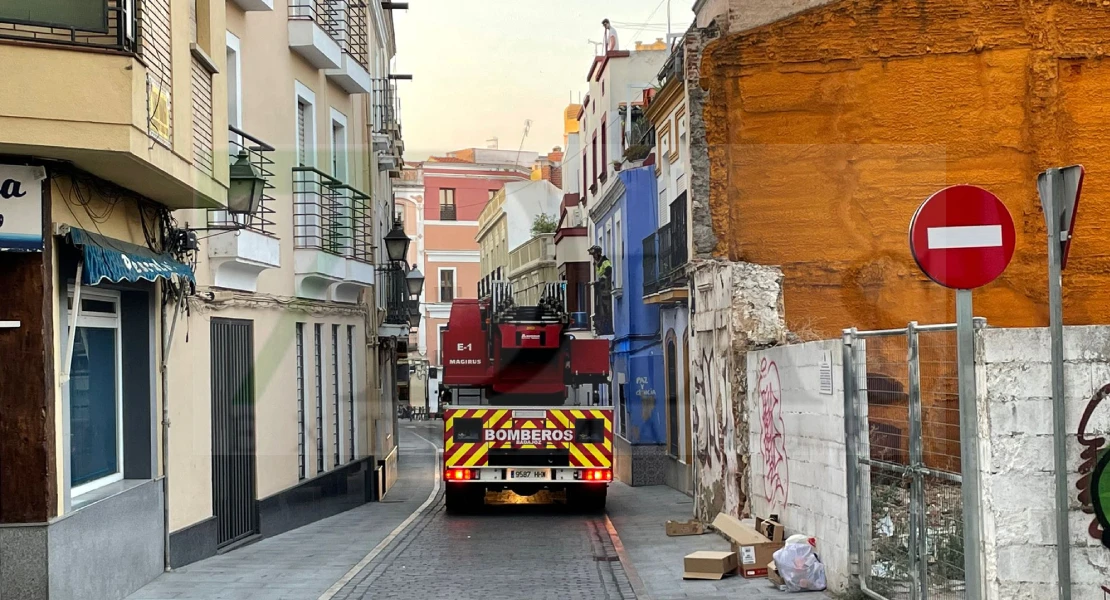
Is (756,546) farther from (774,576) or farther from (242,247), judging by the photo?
(242,247)

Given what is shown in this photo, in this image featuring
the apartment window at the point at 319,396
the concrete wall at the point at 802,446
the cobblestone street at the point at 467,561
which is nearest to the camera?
the concrete wall at the point at 802,446

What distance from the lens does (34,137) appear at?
8062mm

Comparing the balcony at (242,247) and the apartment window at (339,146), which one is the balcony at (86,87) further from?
the apartment window at (339,146)

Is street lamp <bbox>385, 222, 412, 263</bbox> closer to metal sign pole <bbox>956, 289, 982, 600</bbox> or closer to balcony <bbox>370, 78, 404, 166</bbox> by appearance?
balcony <bbox>370, 78, 404, 166</bbox>

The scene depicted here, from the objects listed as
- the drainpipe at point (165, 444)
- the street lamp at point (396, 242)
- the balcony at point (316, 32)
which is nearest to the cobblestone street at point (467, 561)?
the drainpipe at point (165, 444)

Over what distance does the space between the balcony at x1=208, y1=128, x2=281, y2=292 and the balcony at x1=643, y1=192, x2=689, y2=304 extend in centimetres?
739

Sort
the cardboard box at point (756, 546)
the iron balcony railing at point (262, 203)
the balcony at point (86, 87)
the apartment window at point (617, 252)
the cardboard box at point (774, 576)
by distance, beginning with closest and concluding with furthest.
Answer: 1. the balcony at point (86, 87)
2. the cardboard box at point (774, 576)
3. the cardboard box at point (756, 546)
4. the iron balcony railing at point (262, 203)
5. the apartment window at point (617, 252)

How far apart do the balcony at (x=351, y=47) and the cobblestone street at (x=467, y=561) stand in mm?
7153

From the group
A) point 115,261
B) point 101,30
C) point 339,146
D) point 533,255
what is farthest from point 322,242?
point 533,255

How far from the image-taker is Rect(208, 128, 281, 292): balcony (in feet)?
44.0

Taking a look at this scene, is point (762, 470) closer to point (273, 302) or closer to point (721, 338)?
point (721, 338)

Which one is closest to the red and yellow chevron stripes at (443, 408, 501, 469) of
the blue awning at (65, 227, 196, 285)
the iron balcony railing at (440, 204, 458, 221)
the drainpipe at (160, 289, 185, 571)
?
the drainpipe at (160, 289, 185, 571)

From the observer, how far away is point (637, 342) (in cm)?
2730

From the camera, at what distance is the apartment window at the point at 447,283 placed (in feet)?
195
